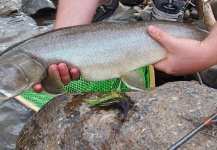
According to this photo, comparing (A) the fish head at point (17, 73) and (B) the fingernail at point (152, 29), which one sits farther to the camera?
(B) the fingernail at point (152, 29)

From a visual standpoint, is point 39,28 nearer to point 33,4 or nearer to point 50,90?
point 33,4

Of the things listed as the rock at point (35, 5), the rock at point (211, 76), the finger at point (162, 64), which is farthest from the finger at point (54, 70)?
the rock at point (35, 5)

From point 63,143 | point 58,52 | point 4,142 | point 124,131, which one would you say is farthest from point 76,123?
point 4,142

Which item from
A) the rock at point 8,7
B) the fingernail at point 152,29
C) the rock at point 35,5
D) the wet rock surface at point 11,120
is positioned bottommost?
the rock at point 8,7

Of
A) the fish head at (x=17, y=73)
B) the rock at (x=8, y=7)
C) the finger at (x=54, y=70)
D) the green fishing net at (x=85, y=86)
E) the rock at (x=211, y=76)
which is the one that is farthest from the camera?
the rock at (x=8, y=7)

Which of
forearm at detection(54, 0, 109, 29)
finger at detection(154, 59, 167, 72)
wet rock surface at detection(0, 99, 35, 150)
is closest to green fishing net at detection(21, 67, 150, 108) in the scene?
Result: wet rock surface at detection(0, 99, 35, 150)

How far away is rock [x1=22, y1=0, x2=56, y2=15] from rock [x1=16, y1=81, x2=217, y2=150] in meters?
5.01

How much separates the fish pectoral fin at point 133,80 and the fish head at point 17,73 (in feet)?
2.24

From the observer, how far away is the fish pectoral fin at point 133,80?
303 cm

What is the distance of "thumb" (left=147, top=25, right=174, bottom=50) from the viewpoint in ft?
9.46

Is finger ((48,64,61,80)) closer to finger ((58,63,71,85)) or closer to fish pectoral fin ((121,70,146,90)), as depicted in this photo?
finger ((58,63,71,85))

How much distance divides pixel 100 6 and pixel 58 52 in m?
1.44

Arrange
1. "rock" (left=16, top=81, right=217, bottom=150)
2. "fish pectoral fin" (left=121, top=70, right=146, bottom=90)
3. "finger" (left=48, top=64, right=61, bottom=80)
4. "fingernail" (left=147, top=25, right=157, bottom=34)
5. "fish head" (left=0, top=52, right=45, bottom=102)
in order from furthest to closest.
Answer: "fish pectoral fin" (left=121, top=70, right=146, bottom=90) → "fingernail" (left=147, top=25, right=157, bottom=34) → "finger" (left=48, top=64, right=61, bottom=80) → "fish head" (left=0, top=52, right=45, bottom=102) → "rock" (left=16, top=81, right=217, bottom=150)

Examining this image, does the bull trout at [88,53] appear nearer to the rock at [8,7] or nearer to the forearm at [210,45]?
the forearm at [210,45]
